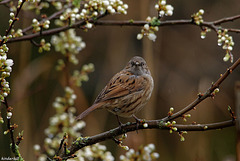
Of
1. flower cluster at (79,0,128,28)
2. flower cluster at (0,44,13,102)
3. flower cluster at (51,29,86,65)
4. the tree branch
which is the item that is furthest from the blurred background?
flower cluster at (0,44,13,102)

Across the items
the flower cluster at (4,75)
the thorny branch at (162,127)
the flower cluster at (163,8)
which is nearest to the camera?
the flower cluster at (4,75)

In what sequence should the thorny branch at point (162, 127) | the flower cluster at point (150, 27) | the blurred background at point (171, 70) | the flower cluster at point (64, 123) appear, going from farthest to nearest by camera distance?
the blurred background at point (171, 70) → the flower cluster at point (64, 123) → the flower cluster at point (150, 27) → the thorny branch at point (162, 127)

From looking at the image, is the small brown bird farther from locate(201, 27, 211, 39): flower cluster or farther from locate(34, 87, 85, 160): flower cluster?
locate(201, 27, 211, 39): flower cluster

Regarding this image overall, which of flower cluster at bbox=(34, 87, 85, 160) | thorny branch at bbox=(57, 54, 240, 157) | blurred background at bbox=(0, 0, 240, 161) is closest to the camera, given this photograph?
thorny branch at bbox=(57, 54, 240, 157)

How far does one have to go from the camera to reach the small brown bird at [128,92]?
12.1ft

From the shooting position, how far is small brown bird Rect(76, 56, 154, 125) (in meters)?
3.70

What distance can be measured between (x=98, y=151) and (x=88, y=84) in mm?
4537

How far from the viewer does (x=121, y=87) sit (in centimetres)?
393

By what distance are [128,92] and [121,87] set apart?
100mm

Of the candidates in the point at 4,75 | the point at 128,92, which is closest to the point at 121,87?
the point at 128,92

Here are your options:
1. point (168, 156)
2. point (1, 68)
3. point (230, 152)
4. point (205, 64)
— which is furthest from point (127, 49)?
point (1, 68)

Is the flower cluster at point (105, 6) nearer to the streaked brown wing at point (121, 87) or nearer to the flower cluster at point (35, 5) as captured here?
the flower cluster at point (35, 5)

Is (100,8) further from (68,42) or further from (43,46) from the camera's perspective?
(68,42)

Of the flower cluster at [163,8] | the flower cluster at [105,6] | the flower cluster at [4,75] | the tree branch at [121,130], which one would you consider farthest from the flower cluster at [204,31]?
the flower cluster at [4,75]
